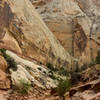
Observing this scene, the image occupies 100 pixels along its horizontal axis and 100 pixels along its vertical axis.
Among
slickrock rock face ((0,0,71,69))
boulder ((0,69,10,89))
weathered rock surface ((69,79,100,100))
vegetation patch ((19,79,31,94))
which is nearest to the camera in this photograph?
boulder ((0,69,10,89))

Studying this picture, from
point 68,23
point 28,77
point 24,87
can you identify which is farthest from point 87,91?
point 68,23

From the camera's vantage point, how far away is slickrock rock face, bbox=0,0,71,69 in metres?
15.1

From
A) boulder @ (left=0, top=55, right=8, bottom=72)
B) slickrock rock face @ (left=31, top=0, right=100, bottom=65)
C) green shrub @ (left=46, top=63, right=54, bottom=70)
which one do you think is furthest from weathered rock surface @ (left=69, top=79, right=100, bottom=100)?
slickrock rock face @ (left=31, top=0, right=100, bottom=65)

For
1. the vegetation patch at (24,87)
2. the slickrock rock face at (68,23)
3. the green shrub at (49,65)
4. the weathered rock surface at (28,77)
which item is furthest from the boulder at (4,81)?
the slickrock rock face at (68,23)

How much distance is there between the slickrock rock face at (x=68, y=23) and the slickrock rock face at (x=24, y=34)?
7861 millimetres

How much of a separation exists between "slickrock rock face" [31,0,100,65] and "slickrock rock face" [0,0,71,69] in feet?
25.8

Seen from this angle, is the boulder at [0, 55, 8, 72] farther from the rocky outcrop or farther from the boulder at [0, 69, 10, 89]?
the boulder at [0, 69, 10, 89]

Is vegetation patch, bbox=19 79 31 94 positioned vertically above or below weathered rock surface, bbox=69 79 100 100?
above

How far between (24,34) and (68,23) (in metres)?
15.0

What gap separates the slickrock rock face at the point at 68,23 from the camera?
95.7ft

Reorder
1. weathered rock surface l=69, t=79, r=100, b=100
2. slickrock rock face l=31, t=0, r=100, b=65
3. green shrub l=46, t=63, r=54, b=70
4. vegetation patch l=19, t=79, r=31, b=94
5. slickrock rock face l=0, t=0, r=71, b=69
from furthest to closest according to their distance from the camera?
slickrock rock face l=31, t=0, r=100, b=65
green shrub l=46, t=63, r=54, b=70
slickrock rock face l=0, t=0, r=71, b=69
weathered rock surface l=69, t=79, r=100, b=100
vegetation patch l=19, t=79, r=31, b=94

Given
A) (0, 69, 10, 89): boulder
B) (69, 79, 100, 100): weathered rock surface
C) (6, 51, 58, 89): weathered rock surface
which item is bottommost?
(69, 79, 100, 100): weathered rock surface

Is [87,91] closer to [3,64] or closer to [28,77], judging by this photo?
[28,77]

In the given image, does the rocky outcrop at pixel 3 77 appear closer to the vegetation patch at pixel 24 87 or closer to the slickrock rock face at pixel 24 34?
the vegetation patch at pixel 24 87
